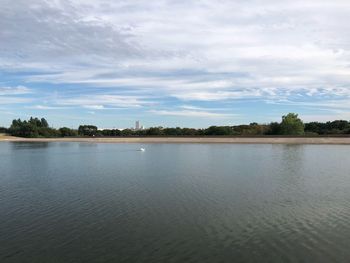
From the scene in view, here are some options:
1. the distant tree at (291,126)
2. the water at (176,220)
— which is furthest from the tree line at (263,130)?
the water at (176,220)

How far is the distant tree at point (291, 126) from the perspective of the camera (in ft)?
475

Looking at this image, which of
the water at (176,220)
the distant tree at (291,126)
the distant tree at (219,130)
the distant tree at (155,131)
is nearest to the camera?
the water at (176,220)

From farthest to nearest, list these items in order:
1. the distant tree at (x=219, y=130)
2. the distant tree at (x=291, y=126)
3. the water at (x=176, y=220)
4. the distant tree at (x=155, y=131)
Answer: the distant tree at (x=155, y=131)
the distant tree at (x=219, y=130)
the distant tree at (x=291, y=126)
the water at (x=176, y=220)

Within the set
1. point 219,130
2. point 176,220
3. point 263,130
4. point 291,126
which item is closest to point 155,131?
point 219,130

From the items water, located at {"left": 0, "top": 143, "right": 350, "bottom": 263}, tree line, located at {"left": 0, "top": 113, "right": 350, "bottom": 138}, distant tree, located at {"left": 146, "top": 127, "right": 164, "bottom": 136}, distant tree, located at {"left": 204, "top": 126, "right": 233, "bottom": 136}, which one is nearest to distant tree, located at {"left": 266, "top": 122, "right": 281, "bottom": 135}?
tree line, located at {"left": 0, "top": 113, "right": 350, "bottom": 138}

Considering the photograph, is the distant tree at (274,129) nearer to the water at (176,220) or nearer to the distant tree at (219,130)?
the distant tree at (219,130)

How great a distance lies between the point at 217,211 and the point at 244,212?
1.35 meters

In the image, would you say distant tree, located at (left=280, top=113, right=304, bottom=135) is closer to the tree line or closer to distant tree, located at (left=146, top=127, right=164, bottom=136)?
the tree line

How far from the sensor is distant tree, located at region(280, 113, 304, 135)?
14475 cm

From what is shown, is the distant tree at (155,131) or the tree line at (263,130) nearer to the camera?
the tree line at (263,130)

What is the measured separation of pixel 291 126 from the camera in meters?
146

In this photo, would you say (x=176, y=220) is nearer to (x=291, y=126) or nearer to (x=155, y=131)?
(x=291, y=126)

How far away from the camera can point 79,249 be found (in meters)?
14.4

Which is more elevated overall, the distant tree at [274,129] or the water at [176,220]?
the distant tree at [274,129]
